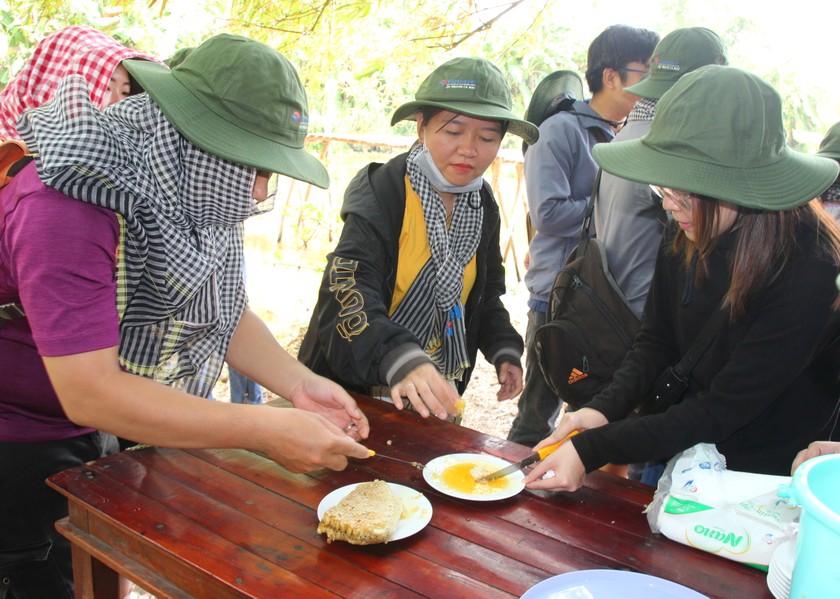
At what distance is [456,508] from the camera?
143 cm

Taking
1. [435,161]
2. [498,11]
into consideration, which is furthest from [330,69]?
[435,161]

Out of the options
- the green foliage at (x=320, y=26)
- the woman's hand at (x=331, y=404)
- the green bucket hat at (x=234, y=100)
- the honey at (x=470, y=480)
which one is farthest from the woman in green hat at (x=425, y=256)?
the green foliage at (x=320, y=26)

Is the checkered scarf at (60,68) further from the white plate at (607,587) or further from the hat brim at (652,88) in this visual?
the white plate at (607,587)

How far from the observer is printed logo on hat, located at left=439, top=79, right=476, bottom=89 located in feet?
6.90

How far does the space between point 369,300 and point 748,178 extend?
1073mm

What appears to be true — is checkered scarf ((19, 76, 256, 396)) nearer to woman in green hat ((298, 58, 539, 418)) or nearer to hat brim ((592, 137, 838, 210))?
woman in green hat ((298, 58, 539, 418))

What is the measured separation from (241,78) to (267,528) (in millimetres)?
957

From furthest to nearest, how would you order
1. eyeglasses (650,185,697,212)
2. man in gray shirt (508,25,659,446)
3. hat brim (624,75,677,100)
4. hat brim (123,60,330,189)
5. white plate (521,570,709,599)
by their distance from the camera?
man in gray shirt (508,25,659,446), hat brim (624,75,677,100), eyeglasses (650,185,697,212), hat brim (123,60,330,189), white plate (521,570,709,599)

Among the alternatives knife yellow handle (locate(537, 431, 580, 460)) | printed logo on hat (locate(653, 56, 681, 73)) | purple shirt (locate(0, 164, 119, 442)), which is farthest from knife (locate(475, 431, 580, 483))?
printed logo on hat (locate(653, 56, 681, 73))

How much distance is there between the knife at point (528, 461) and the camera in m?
1.53

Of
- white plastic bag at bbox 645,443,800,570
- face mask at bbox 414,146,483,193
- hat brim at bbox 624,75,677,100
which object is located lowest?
white plastic bag at bbox 645,443,800,570

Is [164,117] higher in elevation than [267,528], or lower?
higher

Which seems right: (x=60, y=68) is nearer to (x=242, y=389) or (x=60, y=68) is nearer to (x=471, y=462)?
(x=242, y=389)

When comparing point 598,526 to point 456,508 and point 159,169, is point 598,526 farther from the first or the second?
point 159,169
